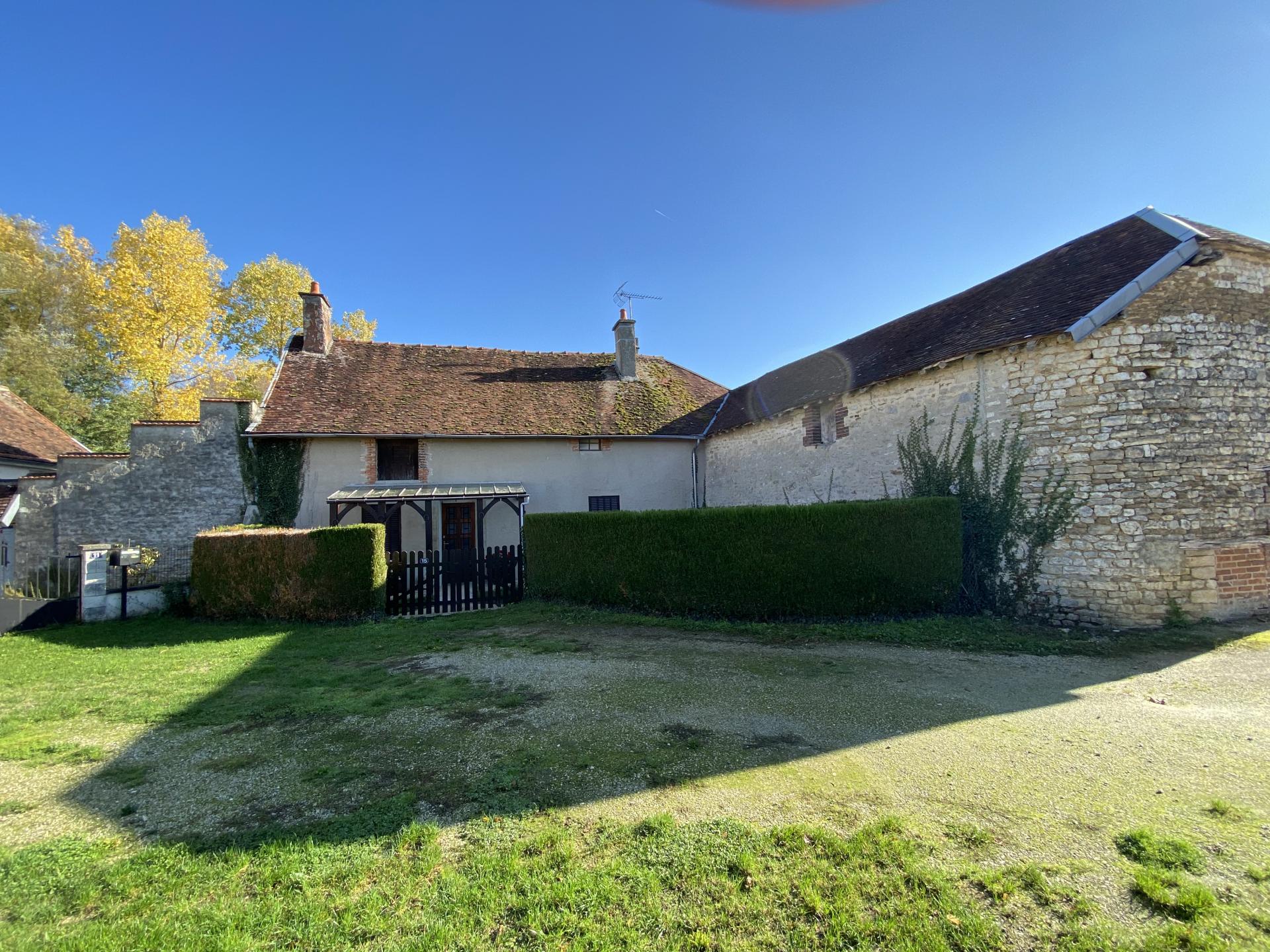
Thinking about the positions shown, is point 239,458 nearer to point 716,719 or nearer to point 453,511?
point 453,511

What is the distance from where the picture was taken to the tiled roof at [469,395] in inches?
567

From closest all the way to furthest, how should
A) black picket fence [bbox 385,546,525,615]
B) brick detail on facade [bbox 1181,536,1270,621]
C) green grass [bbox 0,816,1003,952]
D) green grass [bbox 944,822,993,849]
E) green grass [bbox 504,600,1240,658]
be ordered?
1. green grass [bbox 0,816,1003,952]
2. green grass [bbox 944,822,993,849]
3. green grass [bbox 504,600,1240,658]
4. brick detail on facade [bbox 1181,536,1270,621]
5. black picket fence [bbox 385,546,525,615]

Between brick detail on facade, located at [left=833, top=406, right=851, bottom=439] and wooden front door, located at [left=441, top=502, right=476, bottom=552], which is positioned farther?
wooden front door, located at [left=441, top=502, right=476, bottom=552]

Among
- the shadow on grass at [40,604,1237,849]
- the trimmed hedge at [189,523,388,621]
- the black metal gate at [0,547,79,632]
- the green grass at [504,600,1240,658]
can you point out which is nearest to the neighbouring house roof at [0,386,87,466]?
the black metal gate at [0,547,79,632]

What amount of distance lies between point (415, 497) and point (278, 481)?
418cm

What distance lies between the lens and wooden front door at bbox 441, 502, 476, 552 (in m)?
14.6

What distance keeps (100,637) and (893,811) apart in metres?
11.6

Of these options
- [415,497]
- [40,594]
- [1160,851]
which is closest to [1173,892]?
[1160,851]

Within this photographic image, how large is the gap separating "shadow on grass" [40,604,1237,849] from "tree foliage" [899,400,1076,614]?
1064 mm

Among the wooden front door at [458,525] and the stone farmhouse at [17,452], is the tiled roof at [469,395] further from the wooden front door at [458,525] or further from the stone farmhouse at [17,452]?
the stone farmhouse at [17,452]

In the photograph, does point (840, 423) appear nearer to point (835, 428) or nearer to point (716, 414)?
point (835, 428)

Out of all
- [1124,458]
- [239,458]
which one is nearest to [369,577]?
[239,458]

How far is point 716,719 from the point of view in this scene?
15.2ft

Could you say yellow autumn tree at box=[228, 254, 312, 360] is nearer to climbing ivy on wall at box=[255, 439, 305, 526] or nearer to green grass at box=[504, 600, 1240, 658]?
climbing ivy on wall at box=[255, 439, 305, 526]
